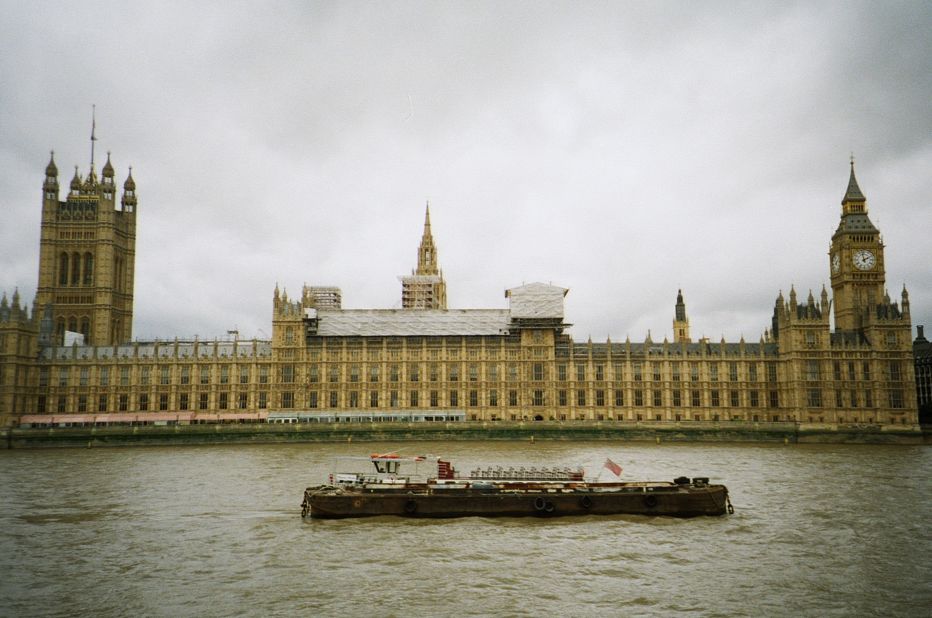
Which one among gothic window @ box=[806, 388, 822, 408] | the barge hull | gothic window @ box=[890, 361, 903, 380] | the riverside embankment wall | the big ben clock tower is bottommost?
the barge hull

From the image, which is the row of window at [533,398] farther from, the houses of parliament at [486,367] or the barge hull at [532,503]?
the barge hull at [532,503]

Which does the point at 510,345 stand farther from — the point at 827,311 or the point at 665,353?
the point at 827,311

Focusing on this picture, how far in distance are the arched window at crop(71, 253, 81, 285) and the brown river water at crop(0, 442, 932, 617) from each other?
88.6m

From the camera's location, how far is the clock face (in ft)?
368

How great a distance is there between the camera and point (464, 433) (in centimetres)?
9869

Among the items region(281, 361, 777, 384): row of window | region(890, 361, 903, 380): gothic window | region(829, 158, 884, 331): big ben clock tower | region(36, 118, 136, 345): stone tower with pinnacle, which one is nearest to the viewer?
region(890, 361, 903, 380): gothic window

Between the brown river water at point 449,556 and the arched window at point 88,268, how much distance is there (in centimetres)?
8762

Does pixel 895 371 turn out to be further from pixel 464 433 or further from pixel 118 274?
pixel 118 274

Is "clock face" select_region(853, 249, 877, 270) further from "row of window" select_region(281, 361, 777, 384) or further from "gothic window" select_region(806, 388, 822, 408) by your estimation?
"gothic window" select_region(806, 388, 822, 408)

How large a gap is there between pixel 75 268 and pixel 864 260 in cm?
14428

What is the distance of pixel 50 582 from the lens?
97.1 feet

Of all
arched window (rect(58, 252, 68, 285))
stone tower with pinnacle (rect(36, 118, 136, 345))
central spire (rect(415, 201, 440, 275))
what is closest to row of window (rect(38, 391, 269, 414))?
stone tower with pinnacle (rect(36, 118, 136, 345))

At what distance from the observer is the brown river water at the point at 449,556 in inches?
1073

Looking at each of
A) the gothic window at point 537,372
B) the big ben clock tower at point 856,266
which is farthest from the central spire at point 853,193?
the gothic window at point 537,372
